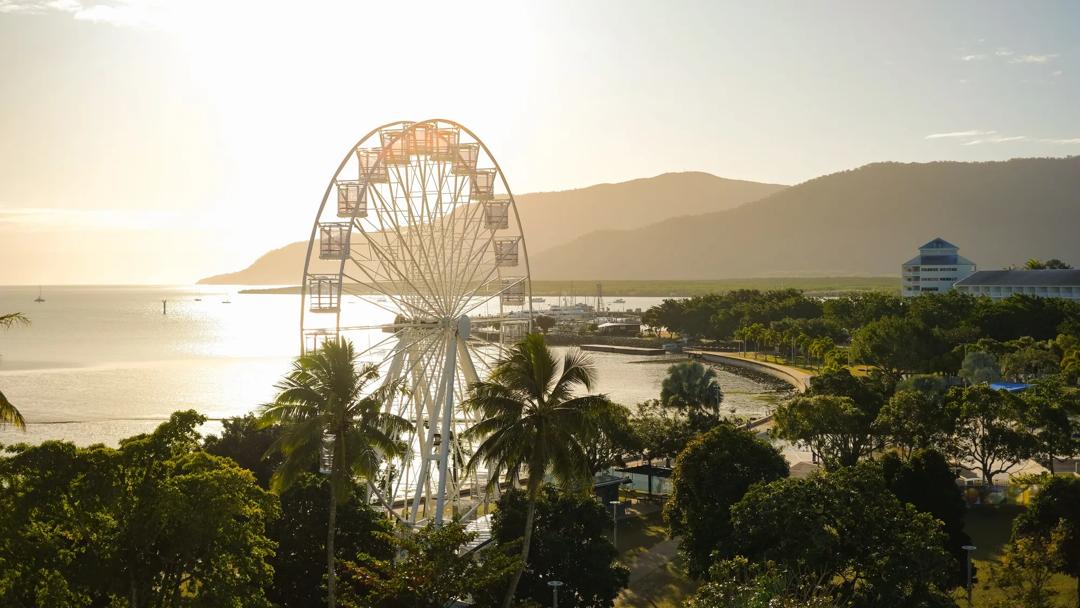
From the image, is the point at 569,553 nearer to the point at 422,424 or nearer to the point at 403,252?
the point at 422,424

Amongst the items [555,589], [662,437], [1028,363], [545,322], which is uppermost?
[545,322]

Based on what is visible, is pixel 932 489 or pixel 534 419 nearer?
pixel 534 419

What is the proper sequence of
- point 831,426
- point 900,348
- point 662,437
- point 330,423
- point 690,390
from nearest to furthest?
point 330,423 < point 831,426 < point 662,437 < point 690,390 < point 900,348

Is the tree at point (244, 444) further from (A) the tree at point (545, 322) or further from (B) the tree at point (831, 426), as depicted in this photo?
(A) the tree at point (545, 322)

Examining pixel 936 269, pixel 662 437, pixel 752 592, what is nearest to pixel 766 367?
pixel 662 437

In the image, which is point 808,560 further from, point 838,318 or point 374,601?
point 838,318

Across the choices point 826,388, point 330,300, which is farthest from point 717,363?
point 330,300
